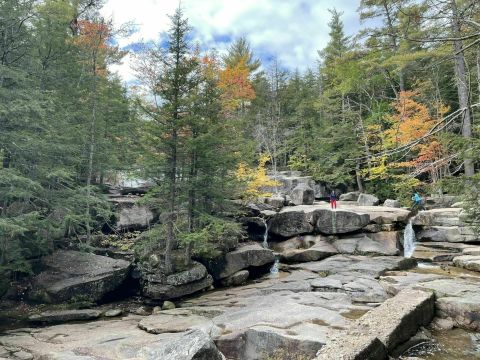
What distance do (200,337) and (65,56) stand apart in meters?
17.7

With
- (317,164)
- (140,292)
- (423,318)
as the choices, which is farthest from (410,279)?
(317,164)

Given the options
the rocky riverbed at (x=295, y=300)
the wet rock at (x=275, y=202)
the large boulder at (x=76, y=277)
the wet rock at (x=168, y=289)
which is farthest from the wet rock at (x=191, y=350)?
the wet rock at (x=275, y=202)

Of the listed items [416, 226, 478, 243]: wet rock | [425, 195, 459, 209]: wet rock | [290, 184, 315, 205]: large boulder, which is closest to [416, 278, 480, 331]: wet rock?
Answer: [416, 226, 478, 243]: wet rock

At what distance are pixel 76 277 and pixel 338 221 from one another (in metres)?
14.7

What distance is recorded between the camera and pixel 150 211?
21.3 meters

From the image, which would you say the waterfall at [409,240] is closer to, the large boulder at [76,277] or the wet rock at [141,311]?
the wet rock at [141,311]

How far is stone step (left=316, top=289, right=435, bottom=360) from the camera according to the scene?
225 inches

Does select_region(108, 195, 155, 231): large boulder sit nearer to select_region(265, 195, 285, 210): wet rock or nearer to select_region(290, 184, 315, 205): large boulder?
select_region(265, 195, 285, 210): wet rock

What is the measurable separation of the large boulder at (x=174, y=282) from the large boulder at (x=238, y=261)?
35.8 inches

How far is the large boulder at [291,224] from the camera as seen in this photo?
2162 cm

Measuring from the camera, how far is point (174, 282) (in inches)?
566

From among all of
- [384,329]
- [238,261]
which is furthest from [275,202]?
[384,329]

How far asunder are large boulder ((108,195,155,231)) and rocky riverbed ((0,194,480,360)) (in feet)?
15.4

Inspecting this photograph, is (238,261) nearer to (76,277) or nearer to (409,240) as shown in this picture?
(76,277)
